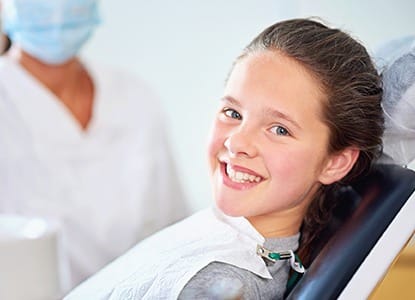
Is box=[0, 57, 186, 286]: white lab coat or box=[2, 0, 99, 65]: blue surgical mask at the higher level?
box=[2, 0, 99, 65]: blue surgical mask

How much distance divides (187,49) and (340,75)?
4.32ft

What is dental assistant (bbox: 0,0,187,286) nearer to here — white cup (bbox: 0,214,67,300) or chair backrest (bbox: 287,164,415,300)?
white cup (bbox: 0,214,67,300)

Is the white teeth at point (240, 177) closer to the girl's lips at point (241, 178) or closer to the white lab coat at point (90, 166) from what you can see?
the girl's lips at point (241, 178)

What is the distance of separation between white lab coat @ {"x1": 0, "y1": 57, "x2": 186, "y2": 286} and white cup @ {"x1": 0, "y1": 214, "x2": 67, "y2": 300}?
0.57 m

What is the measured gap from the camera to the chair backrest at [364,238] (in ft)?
3.52

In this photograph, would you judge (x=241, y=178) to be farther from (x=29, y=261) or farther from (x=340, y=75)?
(x=29, y=261)

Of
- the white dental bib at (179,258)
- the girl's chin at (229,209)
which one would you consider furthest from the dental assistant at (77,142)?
the girl's chin at (229,209)

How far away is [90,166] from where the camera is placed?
2150 mm

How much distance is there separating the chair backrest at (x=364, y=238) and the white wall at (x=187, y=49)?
0.95m

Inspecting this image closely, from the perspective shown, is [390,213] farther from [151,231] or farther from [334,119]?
[151,231]

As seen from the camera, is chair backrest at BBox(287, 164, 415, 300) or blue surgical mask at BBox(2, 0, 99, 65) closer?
chair backrest at BBox(287, 164, 415, 300)

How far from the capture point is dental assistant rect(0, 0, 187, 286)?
207 centimetres

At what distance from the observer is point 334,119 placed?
125 centimetres

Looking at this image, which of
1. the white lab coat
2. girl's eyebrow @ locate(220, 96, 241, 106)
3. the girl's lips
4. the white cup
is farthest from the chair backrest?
the white lab coat
